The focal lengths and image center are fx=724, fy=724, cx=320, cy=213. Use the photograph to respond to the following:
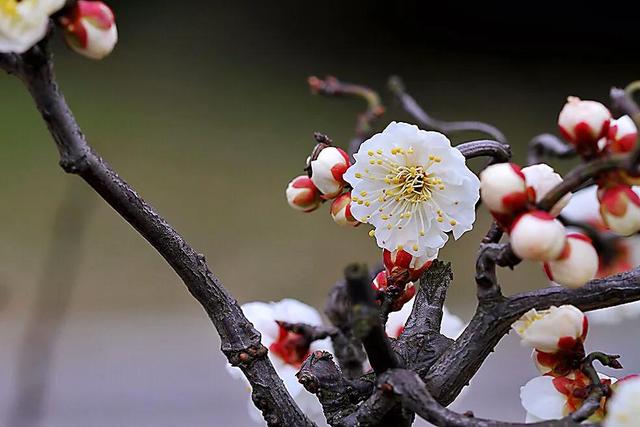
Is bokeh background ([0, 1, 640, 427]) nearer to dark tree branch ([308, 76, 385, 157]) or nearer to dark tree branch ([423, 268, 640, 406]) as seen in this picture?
dark tree branch ([308, 76, 385, 157])

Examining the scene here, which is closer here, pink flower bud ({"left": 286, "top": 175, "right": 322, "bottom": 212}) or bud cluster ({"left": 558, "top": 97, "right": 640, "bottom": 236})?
bud cluster ({"left": 558, "top": 97, "right": 640, "bottom": 236})

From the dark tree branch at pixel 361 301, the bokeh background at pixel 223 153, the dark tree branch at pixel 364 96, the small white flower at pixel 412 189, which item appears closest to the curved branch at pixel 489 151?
the small white flower at pixel 412 189

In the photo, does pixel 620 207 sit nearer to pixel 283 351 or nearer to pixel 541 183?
pixel 541 183

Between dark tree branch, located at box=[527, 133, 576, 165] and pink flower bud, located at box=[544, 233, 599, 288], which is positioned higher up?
dark tree branch, located at box=[527, 133, 576, 165]

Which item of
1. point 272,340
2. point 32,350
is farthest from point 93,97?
Result: point 272,340

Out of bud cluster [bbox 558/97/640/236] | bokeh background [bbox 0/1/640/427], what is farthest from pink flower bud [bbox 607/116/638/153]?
bokeh background [bbox 0/1/640/427]

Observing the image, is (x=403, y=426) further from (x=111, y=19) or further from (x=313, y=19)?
(x=313, y=19)

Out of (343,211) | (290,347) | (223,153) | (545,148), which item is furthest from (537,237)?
(223,153)
